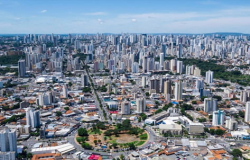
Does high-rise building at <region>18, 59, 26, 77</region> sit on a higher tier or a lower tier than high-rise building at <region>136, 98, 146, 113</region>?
higher

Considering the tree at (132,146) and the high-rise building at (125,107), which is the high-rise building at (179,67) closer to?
the high-rise building at (125,107)

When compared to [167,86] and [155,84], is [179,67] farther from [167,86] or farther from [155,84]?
[167,86]

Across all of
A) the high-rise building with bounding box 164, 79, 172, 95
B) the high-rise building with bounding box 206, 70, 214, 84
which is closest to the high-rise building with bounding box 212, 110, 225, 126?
the high-rise building with bounding box 164, 79, 172, 95

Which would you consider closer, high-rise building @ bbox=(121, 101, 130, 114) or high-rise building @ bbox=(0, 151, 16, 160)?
high-rise building @ bbox=(0, 151, 16, 160)

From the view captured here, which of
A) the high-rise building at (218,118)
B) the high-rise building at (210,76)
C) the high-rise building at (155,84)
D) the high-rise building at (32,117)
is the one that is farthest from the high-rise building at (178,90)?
the high-rise building at (32,117)

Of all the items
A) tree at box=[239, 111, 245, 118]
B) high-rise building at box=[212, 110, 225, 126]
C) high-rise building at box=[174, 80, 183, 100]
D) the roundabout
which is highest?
high-rise building at box=[174, 80, 183, 100]

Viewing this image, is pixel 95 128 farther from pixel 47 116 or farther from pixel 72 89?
pixel 72 89

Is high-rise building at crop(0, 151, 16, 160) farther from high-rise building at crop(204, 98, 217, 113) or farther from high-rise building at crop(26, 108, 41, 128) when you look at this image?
high-rise building at crop(204, 98, 217, 113)

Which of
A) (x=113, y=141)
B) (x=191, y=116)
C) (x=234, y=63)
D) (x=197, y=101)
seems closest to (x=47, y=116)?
(x=113, y=141)

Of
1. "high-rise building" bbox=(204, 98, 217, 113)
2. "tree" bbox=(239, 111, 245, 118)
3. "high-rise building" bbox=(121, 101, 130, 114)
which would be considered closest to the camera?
"tree" bbox=(239, 111, 245, 118)
